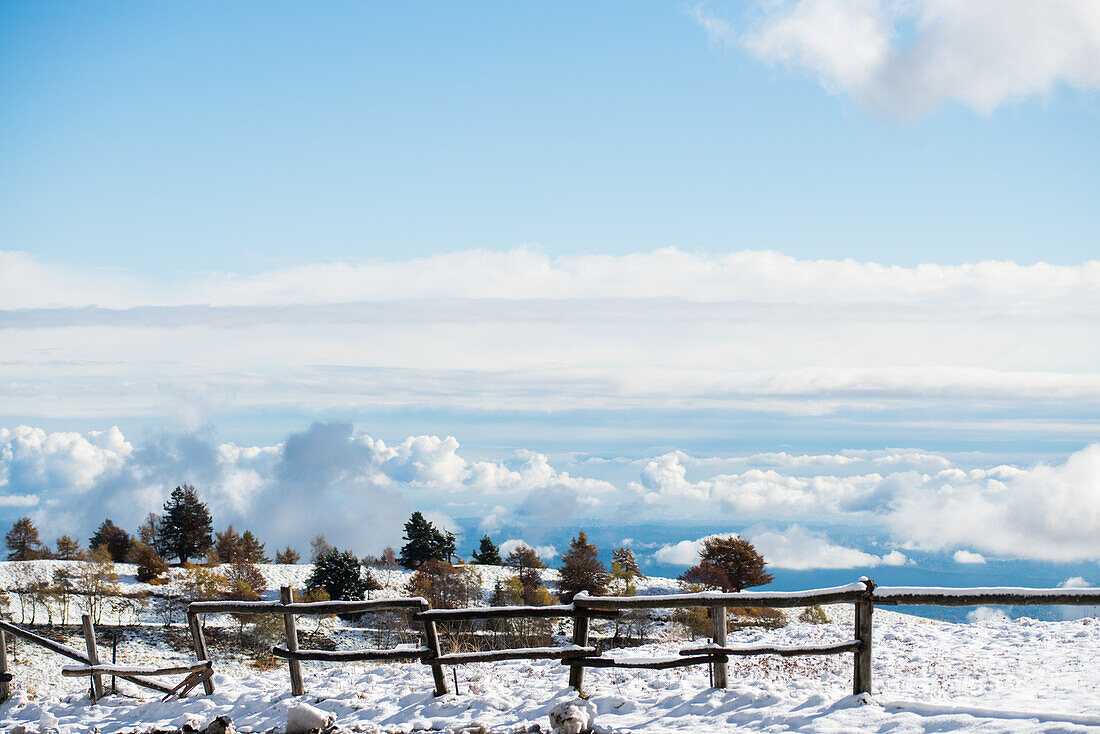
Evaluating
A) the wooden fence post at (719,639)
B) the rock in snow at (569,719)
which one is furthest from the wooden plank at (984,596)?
the rock in snow at (569,719)

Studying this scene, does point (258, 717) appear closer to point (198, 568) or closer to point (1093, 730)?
point (1093, 730)

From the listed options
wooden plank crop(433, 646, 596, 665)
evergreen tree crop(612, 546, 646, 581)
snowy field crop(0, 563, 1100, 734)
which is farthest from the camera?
evergreen tree crop(612, 546, 646, 581)

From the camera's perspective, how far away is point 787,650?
35.1ft

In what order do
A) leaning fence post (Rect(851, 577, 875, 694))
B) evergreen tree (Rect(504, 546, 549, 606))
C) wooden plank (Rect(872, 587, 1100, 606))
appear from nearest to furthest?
wooden plank (Rect(872, 587, 1100, 606)) < leaning fence post (Rect(851, 577, 875, 694)) < evergreen tree (Rect(504, 546, 549, 606))

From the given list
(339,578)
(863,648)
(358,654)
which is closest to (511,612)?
(358,654)

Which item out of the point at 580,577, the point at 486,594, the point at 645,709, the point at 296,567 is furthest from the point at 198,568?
the point at 645,709

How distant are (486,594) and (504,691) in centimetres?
5658

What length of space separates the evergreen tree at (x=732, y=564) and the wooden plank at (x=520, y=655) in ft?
146

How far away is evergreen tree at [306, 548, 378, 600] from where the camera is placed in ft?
211

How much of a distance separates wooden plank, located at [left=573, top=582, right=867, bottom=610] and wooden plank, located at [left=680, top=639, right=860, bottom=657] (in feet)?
1.89

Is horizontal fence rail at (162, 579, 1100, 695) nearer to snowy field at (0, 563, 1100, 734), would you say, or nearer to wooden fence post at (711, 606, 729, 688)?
wooden fence post at (711, 606, 729, 688)

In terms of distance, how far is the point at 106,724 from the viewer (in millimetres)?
12234

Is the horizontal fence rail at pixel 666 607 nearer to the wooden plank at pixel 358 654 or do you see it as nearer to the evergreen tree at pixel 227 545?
the wooden plank at pixel 358 654

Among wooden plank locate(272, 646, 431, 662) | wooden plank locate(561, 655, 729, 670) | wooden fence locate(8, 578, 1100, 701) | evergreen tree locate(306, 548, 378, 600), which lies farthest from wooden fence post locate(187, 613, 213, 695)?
evergreen tree locate(306, 548, 378, 600)
